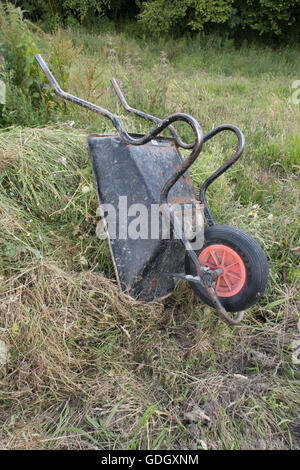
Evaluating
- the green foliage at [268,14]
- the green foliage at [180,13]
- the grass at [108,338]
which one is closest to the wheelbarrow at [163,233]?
the grass at [108,338]

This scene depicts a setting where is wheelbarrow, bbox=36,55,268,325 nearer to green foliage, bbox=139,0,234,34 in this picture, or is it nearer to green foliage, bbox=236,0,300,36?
green foliage, bbox=139,0,234,34

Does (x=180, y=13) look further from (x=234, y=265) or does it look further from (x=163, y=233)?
(x=234, y=265)

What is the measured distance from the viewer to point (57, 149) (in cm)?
239

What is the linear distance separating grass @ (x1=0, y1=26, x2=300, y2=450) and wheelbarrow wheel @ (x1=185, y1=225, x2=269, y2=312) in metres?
0.27

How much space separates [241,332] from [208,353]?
261mm

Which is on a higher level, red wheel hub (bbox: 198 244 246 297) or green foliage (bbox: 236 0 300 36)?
green foliage (bbox: 236 0 300 36)

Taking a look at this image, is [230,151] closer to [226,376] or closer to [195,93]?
[195,93]

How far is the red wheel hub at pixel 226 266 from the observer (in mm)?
1728

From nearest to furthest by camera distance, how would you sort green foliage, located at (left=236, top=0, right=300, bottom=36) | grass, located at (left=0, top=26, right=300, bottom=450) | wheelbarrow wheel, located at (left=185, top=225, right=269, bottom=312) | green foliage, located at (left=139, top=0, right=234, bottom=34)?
1. grass, located at (left=0, top=26, right=300, bottom=450)
2. wheelbarrow wheel, located at (left=185, top=225, right=269, bottom=312)
3. green foliage, located at (left=139, top=0, right=234, bottom=34)
4. green foliage, located at (left=236, top=0, right=300, bottom=36)

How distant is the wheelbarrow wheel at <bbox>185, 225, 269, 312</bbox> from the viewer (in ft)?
5.51

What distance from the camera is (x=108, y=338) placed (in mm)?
1850

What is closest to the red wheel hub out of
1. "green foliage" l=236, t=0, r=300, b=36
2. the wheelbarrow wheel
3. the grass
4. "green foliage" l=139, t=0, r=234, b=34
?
the wheelbarrow wheel

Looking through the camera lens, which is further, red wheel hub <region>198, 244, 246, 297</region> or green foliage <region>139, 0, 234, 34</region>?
green foliage <region>139, 0, 234, 34</region>
